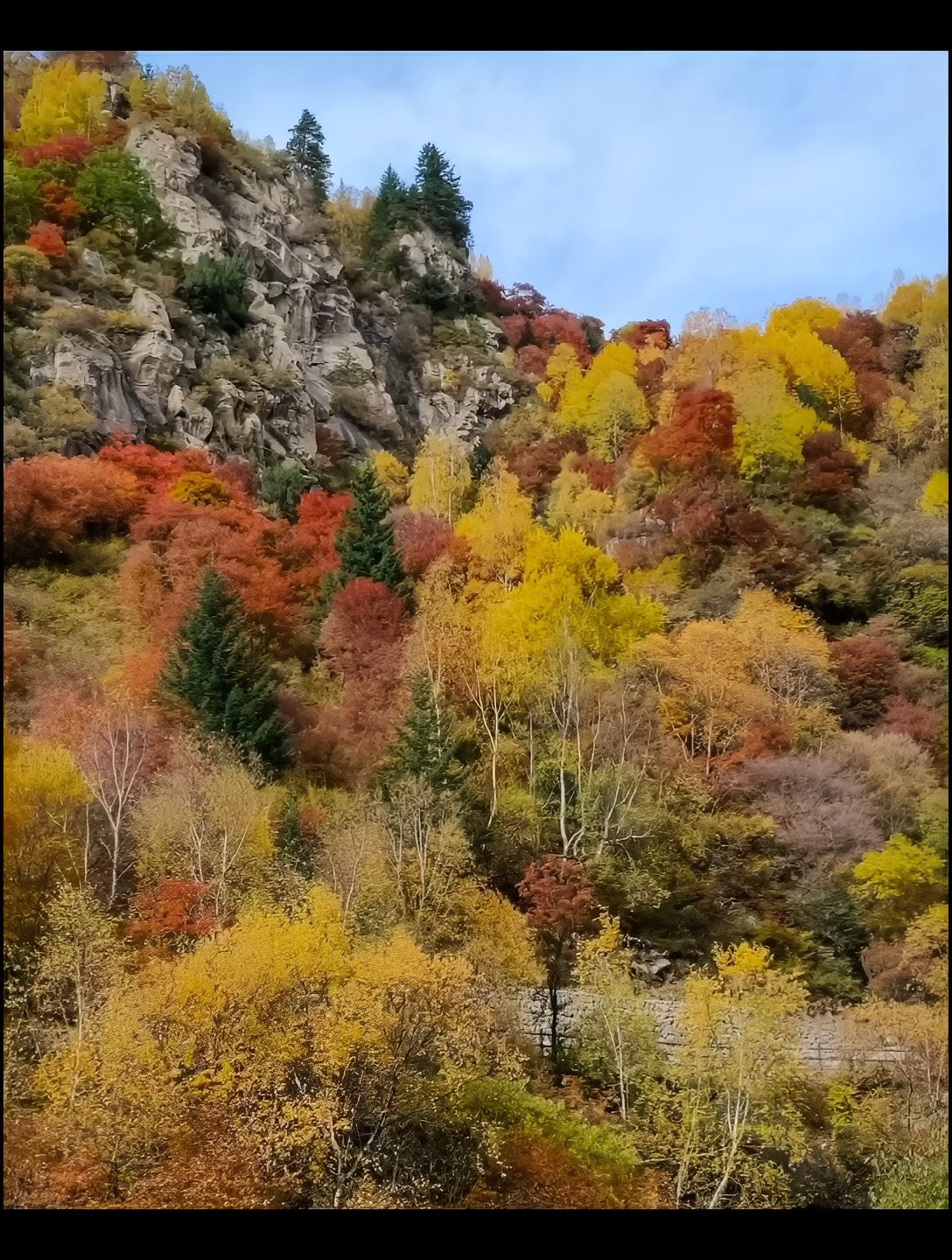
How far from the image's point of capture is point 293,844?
10016mm

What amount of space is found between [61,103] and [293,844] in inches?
694

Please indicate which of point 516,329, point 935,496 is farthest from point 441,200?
point 935,496

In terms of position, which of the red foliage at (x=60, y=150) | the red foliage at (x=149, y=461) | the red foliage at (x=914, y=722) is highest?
the red foliage at (x=60, y=150)

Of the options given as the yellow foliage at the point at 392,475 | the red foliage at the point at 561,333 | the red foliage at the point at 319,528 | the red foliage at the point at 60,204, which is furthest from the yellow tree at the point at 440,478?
the red foliage at the point at 60,204

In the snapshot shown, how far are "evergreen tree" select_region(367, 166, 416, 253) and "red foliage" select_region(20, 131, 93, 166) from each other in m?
6.67

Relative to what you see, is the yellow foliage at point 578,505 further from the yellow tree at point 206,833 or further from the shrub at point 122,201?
the shrub at point 122,201

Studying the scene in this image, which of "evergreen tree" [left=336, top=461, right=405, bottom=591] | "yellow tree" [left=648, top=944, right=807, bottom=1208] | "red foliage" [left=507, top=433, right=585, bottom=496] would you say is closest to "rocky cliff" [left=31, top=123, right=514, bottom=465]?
"red foliage" [left=507, top=433, right=585, bottom=496]

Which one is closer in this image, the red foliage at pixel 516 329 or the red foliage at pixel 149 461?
the red foliage at pixel 149 461

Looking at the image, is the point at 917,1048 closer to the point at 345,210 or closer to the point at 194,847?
the point at 194,847

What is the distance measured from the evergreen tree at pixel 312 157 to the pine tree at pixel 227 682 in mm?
8989

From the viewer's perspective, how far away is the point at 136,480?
14.8m

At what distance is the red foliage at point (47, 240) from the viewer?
17.0 m

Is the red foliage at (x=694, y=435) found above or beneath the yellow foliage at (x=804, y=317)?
beneath

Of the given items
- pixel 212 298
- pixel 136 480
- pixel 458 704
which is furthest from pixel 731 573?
pixel 212 298
